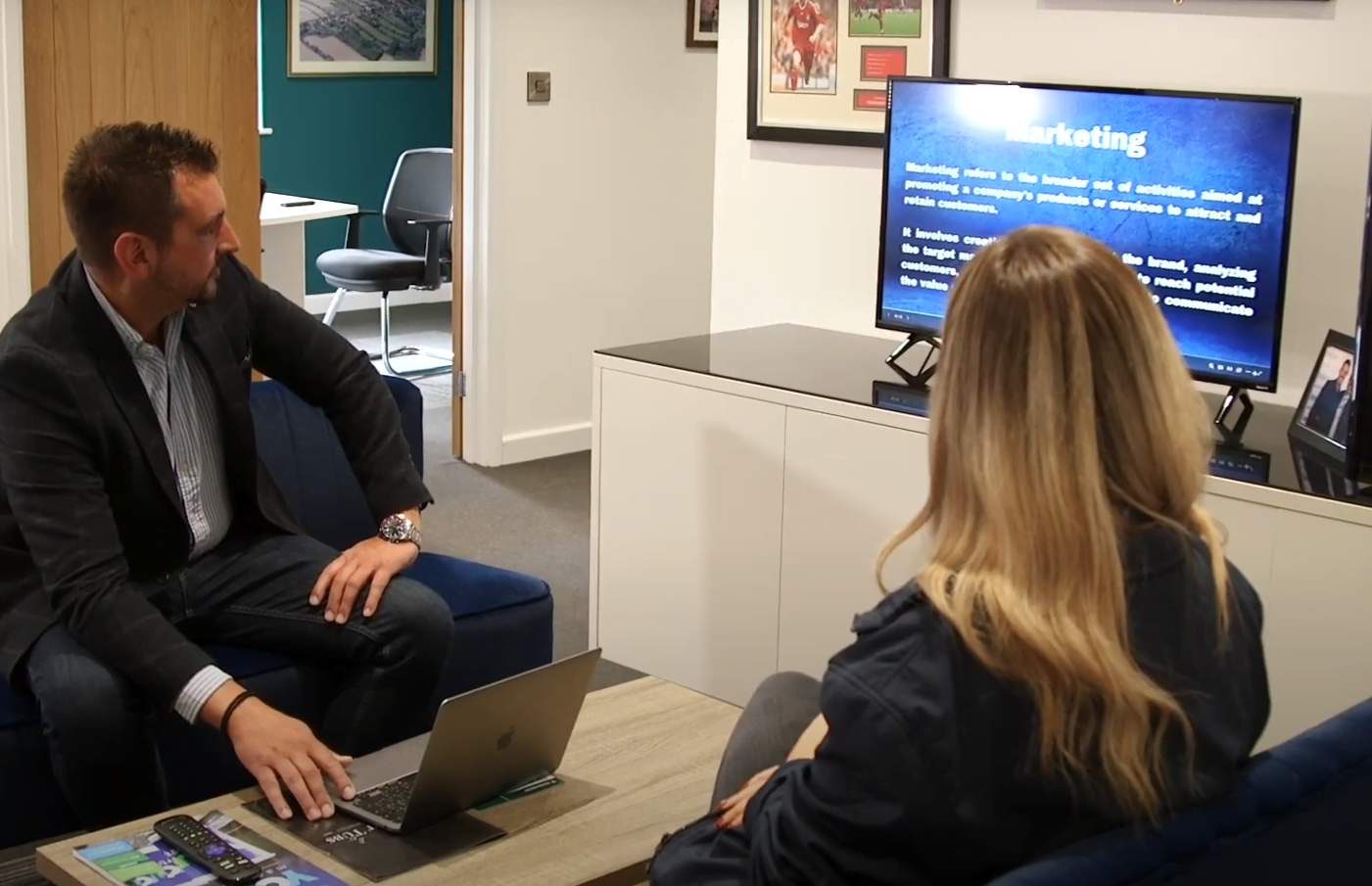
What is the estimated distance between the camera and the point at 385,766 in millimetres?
2162

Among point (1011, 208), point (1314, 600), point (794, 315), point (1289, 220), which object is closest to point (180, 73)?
point (794, 315)

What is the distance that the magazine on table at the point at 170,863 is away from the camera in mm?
1823

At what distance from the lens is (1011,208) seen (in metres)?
3.14

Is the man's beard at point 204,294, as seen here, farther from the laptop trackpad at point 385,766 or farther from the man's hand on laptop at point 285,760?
the laptop trackpad at point 385,766

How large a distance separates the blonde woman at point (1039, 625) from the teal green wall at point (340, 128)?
21.8ft

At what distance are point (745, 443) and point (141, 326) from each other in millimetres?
1209

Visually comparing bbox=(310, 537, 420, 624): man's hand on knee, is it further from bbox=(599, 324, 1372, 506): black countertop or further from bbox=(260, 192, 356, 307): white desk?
bbox=(260, 192, 356, 307): white desk

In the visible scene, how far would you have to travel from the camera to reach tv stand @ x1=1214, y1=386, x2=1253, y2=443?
9.45 feet

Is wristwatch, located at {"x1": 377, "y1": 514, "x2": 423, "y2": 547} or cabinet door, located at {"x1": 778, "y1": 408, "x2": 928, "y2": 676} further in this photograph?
cabinet door, located at {"x1": 778, "y1": 408, "x2": 928, "y2": 676}

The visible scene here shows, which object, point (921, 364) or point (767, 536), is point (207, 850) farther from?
point (921, 364)

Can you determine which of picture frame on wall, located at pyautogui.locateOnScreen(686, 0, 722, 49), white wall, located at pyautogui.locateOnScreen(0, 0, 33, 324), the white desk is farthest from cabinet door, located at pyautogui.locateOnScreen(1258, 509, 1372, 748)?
the white desk

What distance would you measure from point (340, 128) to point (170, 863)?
21.0ft

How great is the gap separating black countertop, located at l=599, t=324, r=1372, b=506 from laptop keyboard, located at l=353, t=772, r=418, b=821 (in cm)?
129

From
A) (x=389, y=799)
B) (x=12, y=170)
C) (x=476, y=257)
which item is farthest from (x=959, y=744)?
(x=476, y=257)
